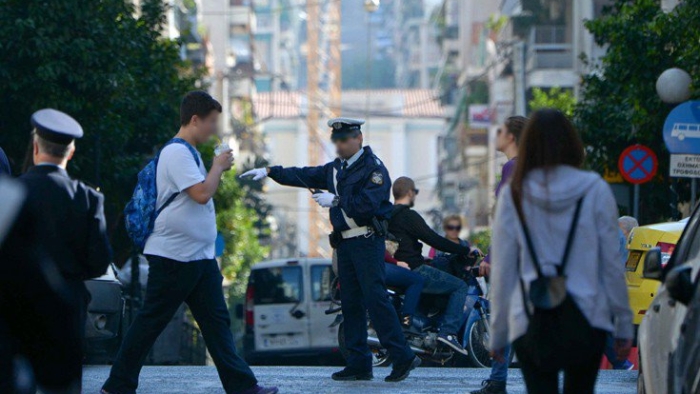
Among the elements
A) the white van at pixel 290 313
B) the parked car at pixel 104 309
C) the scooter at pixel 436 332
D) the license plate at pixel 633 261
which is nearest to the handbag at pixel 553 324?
the parked car at pixel 104 309

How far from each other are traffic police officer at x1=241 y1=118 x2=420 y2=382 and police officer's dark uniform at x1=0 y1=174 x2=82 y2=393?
3817 mm

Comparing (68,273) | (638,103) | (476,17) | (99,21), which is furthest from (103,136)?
(476,17)

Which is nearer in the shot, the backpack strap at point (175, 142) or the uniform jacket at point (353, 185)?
the backpack strap at point (175, 142)

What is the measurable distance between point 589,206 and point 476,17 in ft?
273

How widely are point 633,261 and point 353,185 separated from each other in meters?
6.08

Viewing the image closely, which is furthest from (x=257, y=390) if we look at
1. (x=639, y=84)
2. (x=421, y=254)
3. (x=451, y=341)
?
(x=639, y=84)

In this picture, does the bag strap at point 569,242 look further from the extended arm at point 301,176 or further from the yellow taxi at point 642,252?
the yellow taxi at point 642,252

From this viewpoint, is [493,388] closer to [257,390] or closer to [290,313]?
[257,390]

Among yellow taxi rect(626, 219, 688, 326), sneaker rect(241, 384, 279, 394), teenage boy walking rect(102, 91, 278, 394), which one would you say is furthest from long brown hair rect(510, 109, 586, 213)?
yellow taxi rect(626, 219, 688, 326)

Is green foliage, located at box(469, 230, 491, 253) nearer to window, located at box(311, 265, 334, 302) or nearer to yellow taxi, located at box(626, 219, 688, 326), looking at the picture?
window, located at box(311, 265, 334, 302)

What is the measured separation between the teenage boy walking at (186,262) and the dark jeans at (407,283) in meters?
4.17

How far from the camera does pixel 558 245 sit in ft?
20.5

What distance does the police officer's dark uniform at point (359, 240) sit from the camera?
10.6 metres

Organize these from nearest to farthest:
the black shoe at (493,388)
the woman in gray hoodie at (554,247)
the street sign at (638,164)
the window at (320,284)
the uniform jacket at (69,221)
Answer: the woman in gray hoodie at (554,247)
the uniform jacket at (69,221)
the black shoe at (493,388)
the street sign at (638,164)
the window at (320,284)
